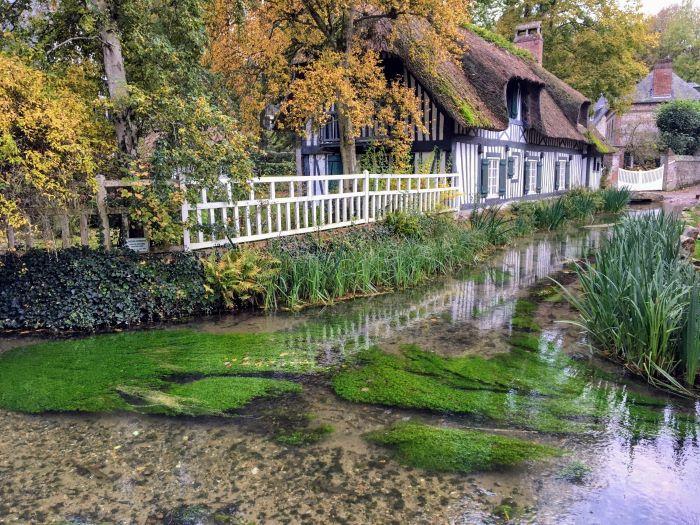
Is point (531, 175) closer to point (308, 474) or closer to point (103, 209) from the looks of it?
point (103, 209)

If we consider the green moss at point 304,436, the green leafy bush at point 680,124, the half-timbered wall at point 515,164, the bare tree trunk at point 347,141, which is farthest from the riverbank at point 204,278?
the green leafy bush at point 680,124

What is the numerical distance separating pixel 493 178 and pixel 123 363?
13.6 m

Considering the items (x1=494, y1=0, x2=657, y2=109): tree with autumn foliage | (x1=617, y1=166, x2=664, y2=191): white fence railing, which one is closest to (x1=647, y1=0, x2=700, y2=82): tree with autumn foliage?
(x1=617, y1=166, x2=664, y2=191): white fence railing

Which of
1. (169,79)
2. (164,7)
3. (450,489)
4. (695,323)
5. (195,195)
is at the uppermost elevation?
(164,7)

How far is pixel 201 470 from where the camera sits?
3.36m

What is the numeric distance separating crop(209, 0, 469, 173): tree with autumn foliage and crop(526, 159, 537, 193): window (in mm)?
8327

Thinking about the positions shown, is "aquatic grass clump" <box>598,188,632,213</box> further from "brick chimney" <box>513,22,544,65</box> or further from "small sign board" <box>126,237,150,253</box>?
"small sign board" <box>126,237,150,253</box>

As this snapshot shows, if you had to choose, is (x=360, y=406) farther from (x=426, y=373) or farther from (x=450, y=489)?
(x=450, y=489)

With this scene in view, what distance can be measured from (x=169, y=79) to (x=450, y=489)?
6954mm

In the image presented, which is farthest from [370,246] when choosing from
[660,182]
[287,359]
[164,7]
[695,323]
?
[660,182]

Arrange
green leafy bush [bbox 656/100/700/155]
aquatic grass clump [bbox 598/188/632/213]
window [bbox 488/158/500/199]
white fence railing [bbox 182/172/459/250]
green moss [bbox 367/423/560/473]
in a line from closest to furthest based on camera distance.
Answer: green moss [bbox 367/423/560/473] < white fence railing [bbox 182/172/459/250] < window [bbox 488/158/500/199] < aquatic grass clump [bbox 598/188/632/213] < green leafy bush [bbox 656/100/700/155]

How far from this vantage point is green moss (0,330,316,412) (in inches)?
176

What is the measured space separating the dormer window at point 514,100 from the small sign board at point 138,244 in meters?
13.0

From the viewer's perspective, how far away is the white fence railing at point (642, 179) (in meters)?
28.9
